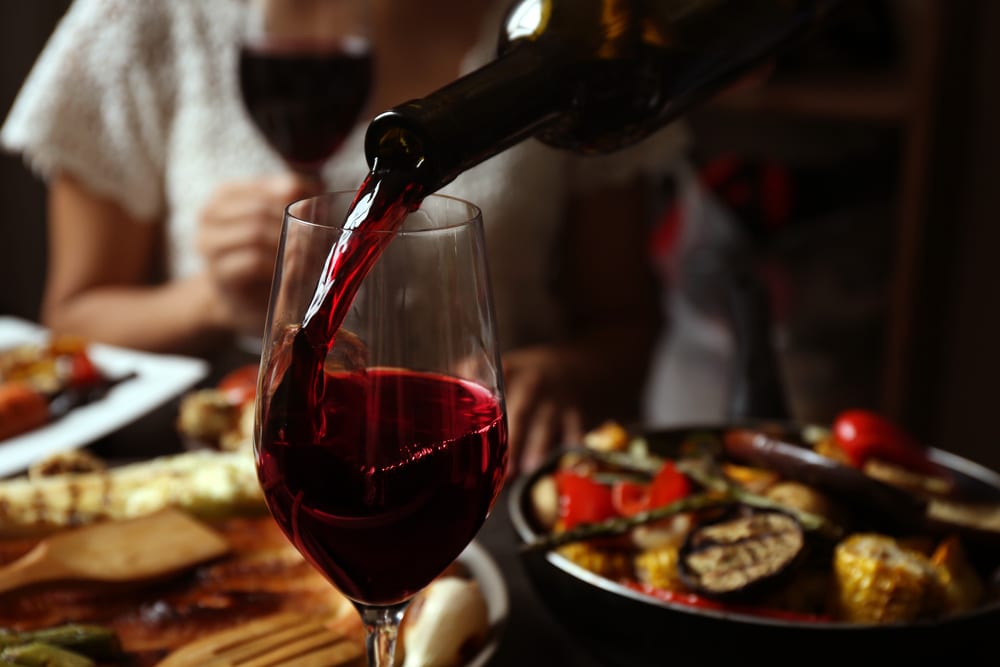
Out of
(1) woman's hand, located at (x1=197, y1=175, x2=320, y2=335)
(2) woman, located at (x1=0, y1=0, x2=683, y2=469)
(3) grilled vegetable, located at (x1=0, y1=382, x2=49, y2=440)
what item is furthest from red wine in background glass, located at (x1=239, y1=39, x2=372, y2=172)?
(2) woman, located at (x1=0, y1=0, x2=683, y2=469)

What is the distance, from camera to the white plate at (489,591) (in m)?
0.60

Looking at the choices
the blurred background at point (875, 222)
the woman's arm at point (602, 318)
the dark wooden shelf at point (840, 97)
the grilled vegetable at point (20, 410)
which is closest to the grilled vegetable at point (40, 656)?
the grilled vegetable at point (20, 410)

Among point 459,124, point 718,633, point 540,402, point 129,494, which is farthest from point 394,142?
point 540,402

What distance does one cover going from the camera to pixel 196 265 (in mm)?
1681

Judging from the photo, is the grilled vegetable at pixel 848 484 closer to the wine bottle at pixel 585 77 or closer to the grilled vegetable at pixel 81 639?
the wine bottle at pixel 585 77

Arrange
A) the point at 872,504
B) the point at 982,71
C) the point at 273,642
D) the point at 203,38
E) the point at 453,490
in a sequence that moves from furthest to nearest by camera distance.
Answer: the point at 982,71
the point at 203,38
the point at 872,504
the point at 273,642
the point at 453,490

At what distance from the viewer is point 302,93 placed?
3.32 ft

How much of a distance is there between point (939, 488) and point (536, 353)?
72 centimetres

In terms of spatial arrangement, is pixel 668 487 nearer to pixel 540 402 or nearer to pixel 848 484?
pixel 848 484

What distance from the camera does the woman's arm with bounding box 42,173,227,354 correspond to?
4.98 feet

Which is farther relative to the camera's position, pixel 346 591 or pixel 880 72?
pixel 880 72

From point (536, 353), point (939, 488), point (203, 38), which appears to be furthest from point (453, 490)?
point (203, 38)

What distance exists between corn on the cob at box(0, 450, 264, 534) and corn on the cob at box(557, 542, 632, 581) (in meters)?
0.23

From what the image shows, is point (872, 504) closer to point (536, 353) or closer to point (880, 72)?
point (536, 353)
